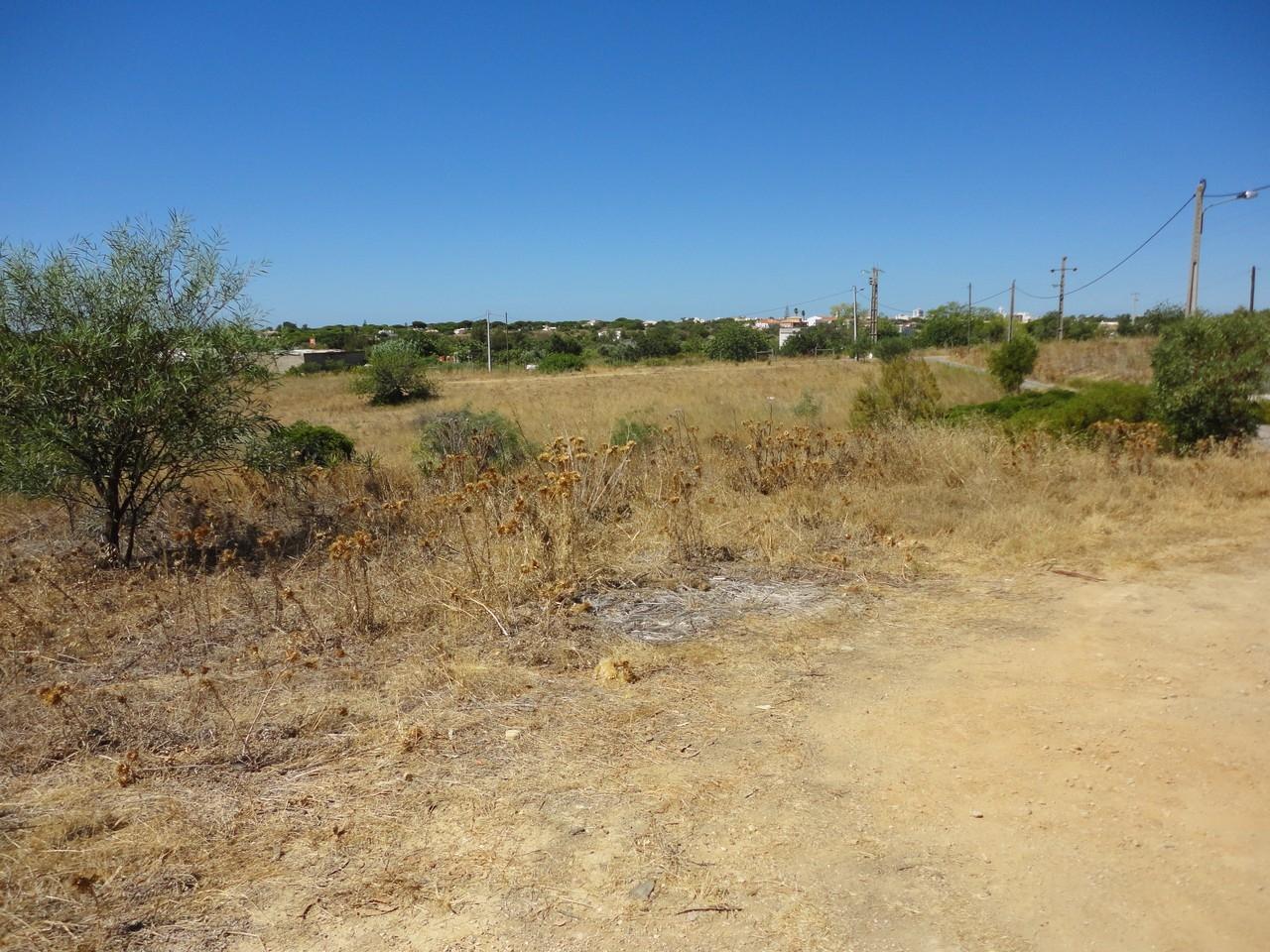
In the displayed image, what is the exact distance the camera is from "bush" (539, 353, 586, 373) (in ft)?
160

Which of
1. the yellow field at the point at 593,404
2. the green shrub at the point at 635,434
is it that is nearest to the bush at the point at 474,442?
the yellow field at the point at 593,404

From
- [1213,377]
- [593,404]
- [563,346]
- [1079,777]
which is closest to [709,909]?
[1079,777]

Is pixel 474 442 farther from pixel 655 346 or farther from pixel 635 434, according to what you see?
pixel 655 346

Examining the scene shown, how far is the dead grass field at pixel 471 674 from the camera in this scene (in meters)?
3.03

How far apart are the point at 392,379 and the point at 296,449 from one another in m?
25.0

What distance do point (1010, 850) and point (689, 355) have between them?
57.5 meters

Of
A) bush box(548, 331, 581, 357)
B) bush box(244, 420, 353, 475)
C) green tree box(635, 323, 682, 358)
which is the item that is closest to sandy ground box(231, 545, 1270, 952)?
bush box(244, 420, 353, 475)

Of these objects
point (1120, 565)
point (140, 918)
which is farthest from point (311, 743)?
point (1120, 565)

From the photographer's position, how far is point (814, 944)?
9.05 feet

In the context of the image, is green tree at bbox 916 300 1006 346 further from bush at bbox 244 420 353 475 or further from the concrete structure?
bush at bbox 244 420 353 475

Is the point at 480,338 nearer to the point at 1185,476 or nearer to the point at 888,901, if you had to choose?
the point at 1185,476

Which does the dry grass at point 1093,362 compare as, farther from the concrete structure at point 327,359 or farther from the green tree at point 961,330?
the concrete structure at point 327,359

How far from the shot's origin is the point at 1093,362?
3584 cm

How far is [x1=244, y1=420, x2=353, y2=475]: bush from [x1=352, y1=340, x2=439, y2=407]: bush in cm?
2169
